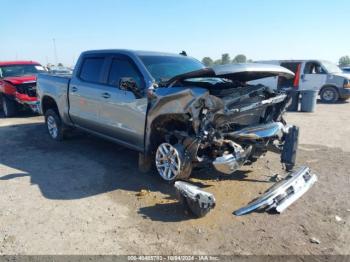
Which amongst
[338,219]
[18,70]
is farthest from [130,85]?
[18,70]

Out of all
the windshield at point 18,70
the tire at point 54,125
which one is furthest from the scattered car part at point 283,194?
the windshield at point 18,70

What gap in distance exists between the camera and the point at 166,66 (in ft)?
18.8

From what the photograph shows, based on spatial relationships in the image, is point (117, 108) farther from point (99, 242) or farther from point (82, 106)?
point (99, 242)

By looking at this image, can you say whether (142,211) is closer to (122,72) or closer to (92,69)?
(122,72)

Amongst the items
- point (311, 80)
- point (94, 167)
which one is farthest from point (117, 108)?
point (311, 80)

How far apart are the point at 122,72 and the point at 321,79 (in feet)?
42.3

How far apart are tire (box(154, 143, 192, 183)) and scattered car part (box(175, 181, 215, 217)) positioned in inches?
22.4

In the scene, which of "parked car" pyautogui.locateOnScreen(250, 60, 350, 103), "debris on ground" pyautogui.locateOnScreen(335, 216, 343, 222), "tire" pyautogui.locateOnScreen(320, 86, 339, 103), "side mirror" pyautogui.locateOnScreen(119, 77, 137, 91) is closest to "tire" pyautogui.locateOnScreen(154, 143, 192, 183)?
"side mirror" pyautogui.locateOnScreen(119, 77, 137, 91)

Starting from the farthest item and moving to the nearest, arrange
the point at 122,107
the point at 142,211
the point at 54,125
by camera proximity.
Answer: the point at 54,125, the point at 122,107, the point at 142,211

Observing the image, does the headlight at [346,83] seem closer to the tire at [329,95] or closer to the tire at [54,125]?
the tire at [329,95]

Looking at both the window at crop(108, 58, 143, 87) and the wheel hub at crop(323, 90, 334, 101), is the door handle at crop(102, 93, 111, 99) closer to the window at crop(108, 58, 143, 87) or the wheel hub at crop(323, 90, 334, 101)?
the window at crop(108, 58, 143, 87)

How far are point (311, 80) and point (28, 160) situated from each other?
13597 mm

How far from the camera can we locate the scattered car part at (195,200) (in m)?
3.98

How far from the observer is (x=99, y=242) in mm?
3588
